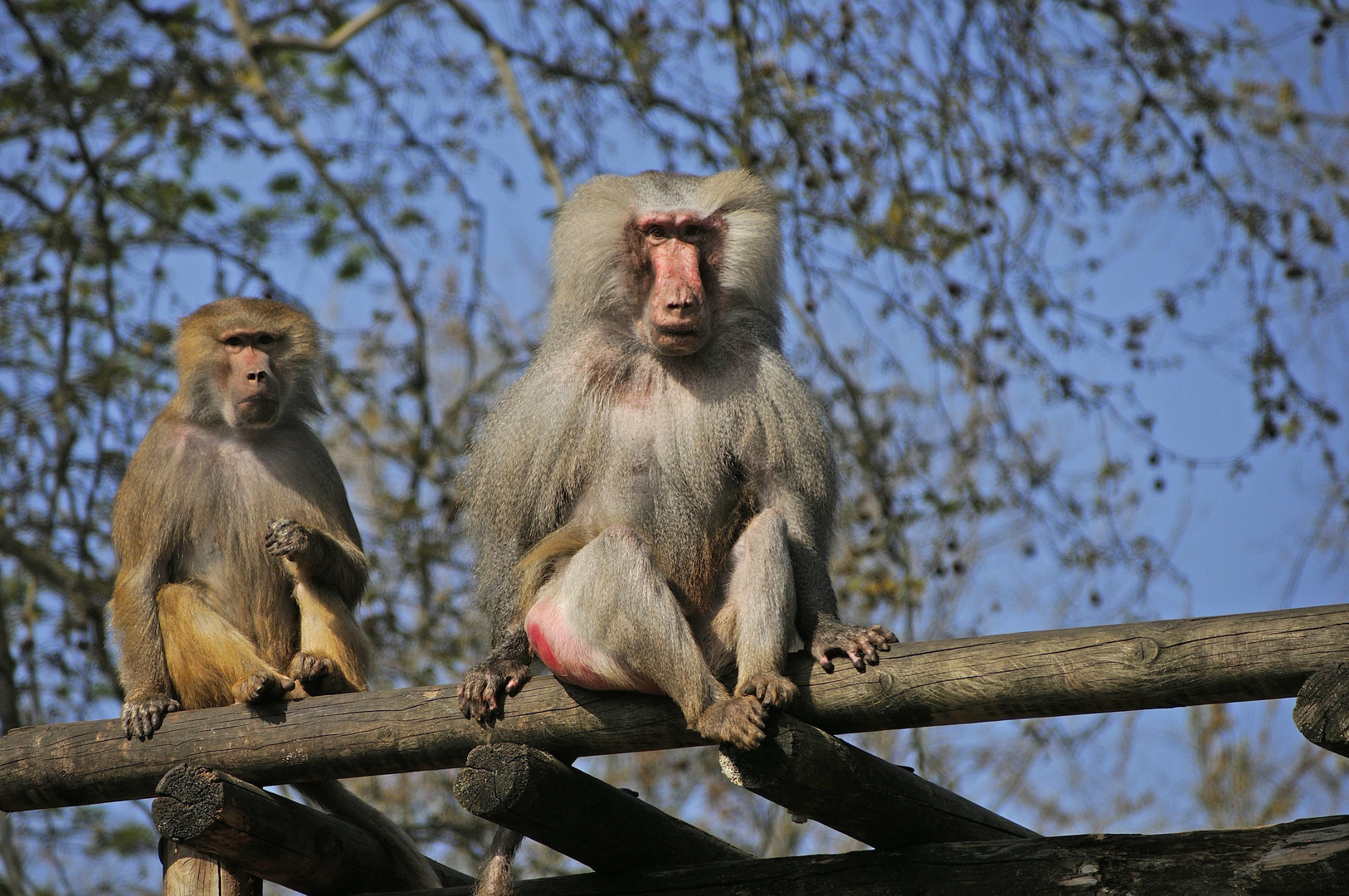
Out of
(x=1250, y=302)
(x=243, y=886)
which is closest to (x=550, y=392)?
(x=243, y=886)

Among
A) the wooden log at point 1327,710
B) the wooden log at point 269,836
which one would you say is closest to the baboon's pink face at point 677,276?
the wooden log at point 269,836

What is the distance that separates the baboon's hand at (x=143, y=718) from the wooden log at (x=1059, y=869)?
1.42 m

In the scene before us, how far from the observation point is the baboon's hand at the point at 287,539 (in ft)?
15.4

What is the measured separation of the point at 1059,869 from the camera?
11.1ft

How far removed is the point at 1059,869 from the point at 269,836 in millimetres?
2276

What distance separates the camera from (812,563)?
410cm

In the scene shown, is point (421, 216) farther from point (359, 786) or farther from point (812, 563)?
point (812, 563)

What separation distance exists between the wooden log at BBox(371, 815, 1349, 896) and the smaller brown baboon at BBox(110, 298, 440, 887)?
1.32 metres

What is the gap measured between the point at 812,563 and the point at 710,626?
368 mm

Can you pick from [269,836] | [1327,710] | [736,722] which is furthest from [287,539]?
[1327,710]

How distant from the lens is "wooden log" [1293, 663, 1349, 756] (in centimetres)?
279

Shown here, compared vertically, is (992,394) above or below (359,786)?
above

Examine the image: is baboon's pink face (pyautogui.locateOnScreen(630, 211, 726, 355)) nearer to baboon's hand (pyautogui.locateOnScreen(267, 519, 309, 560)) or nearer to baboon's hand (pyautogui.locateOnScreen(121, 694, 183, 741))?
baboon's hand (pyautogui.locateOnScreen(267, 519, 309, 560))

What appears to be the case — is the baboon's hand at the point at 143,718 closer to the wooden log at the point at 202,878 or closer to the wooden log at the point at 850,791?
the wooden log at the point at 202,878
